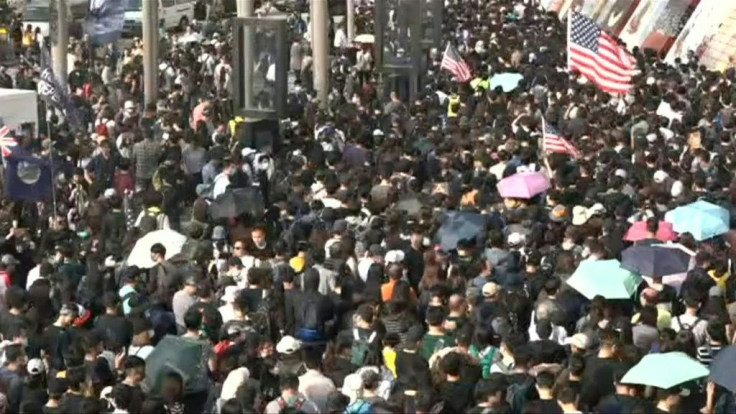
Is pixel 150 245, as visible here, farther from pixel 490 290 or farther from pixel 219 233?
pixel 490 290

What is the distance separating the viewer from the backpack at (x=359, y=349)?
13.6 meters

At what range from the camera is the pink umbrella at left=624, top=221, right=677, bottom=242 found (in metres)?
17.0

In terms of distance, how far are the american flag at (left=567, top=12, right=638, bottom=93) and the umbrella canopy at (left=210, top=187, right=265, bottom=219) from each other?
273 inches

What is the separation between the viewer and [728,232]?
1817 centimetres

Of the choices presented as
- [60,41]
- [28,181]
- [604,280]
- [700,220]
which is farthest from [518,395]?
[60,41]

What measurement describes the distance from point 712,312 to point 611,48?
10.9 m

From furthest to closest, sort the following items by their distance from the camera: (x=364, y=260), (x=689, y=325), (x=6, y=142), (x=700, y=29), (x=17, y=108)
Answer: (x=700, y=29), (x=17, y=108), (x=6, y=142), (x=364, y=260), (x=689, y=325)

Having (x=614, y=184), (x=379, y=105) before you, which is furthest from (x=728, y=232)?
(x=379, y=105)

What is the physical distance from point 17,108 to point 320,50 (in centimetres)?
917

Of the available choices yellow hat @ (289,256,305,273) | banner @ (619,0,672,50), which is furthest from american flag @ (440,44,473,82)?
yellow hat @ (289,256,305,273)

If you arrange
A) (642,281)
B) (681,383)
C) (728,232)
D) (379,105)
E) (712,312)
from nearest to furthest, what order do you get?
(681,383) → (712,312) → (642,281) → (728,232) → (379,105)

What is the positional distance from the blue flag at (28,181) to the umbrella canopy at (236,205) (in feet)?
7.00

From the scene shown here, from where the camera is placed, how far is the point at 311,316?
15.1 meters

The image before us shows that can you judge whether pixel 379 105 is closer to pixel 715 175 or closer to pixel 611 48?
pixel 611 48
